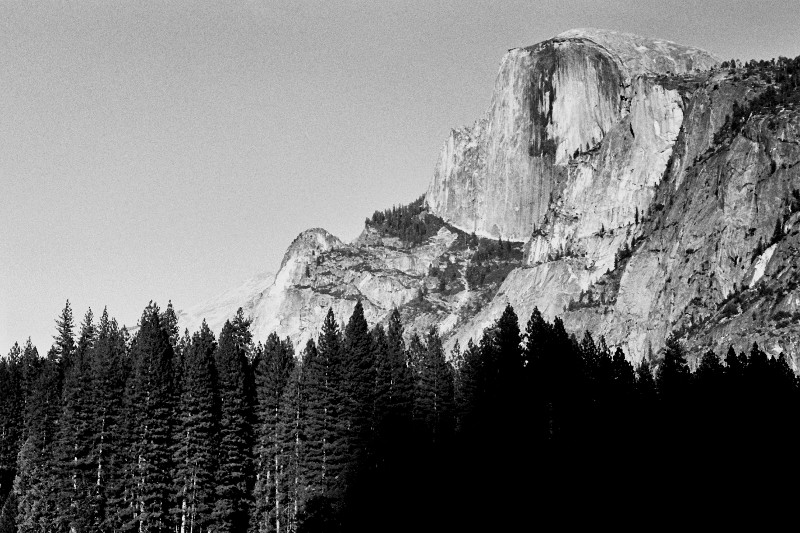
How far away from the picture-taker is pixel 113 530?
3014 inches

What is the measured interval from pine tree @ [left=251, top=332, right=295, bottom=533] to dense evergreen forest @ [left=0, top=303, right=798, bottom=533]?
14cm

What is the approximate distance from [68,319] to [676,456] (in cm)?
6484

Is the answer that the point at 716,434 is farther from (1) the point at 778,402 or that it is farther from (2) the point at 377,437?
(2) the point at 377,437

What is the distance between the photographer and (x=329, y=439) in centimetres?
8094

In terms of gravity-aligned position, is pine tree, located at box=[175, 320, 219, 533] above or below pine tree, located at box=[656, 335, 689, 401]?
below

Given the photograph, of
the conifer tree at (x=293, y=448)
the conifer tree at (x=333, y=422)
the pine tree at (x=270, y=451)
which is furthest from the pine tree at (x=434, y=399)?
the pine tree at (x=270, y=451)

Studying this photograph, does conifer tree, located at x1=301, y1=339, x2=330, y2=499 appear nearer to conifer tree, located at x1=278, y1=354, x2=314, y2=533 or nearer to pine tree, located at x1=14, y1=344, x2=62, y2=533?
conifer tree, located at x1=278, y1=354, x2=314, y2=533

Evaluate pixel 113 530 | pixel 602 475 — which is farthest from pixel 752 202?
pixel 113 530

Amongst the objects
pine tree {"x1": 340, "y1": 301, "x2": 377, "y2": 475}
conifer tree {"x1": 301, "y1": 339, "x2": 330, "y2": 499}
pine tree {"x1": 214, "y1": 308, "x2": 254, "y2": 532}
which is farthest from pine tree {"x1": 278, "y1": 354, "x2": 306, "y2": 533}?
Result: pine tree {"x1": 340, "y1": 301, "x2": 377, "y2": 475}

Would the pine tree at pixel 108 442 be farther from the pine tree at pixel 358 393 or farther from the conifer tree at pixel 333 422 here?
the pine tree at pixel 358 393

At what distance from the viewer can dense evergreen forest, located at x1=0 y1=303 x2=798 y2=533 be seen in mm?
77188

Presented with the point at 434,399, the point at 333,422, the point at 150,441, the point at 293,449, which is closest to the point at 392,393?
the point at 333,422

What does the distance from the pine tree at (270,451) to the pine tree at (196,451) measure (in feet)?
12.4

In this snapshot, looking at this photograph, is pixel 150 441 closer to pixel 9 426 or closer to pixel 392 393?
pixel 392 393
